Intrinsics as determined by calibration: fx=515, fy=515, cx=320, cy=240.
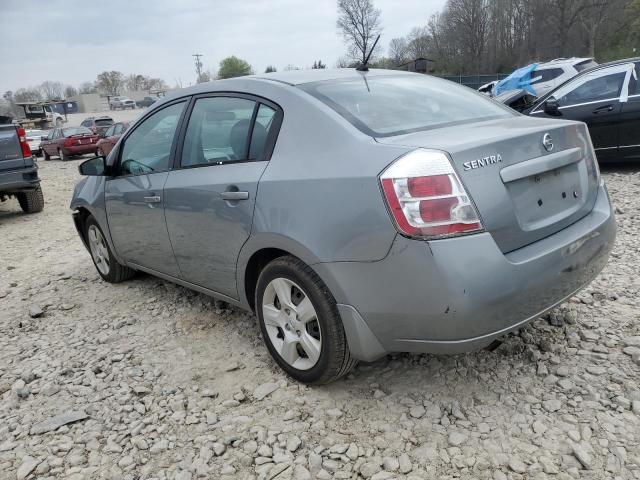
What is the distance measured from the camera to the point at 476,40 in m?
60.2

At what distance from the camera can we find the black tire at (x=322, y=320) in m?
2.41

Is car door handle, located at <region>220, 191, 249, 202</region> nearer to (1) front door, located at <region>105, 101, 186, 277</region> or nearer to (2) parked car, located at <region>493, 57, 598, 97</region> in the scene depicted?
(1) front door, located at <region>105, 101, 186, 277</region>

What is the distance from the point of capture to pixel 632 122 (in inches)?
273

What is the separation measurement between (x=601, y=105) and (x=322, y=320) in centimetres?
655

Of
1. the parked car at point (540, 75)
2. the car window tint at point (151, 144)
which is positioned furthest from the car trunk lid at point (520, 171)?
the parked car at point (540, 75)

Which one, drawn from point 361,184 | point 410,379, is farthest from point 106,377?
point 361,184

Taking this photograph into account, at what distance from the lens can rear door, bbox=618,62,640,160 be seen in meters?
6.93

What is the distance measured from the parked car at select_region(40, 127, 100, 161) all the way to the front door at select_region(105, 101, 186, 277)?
19.8m

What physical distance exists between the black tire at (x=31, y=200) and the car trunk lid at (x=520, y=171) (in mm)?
8738

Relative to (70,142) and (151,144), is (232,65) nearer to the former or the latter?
(70,142)

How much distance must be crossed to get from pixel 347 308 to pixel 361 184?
0.57m

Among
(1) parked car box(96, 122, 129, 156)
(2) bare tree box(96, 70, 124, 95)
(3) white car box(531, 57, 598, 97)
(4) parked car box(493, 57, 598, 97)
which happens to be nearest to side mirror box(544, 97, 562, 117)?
(3) white car box(531, 57, 598, 97)

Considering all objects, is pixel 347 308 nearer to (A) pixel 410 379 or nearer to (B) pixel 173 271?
(A) pixel 410 379

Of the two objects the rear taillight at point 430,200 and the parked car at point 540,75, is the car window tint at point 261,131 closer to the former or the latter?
the rear taillight at point 430,200
